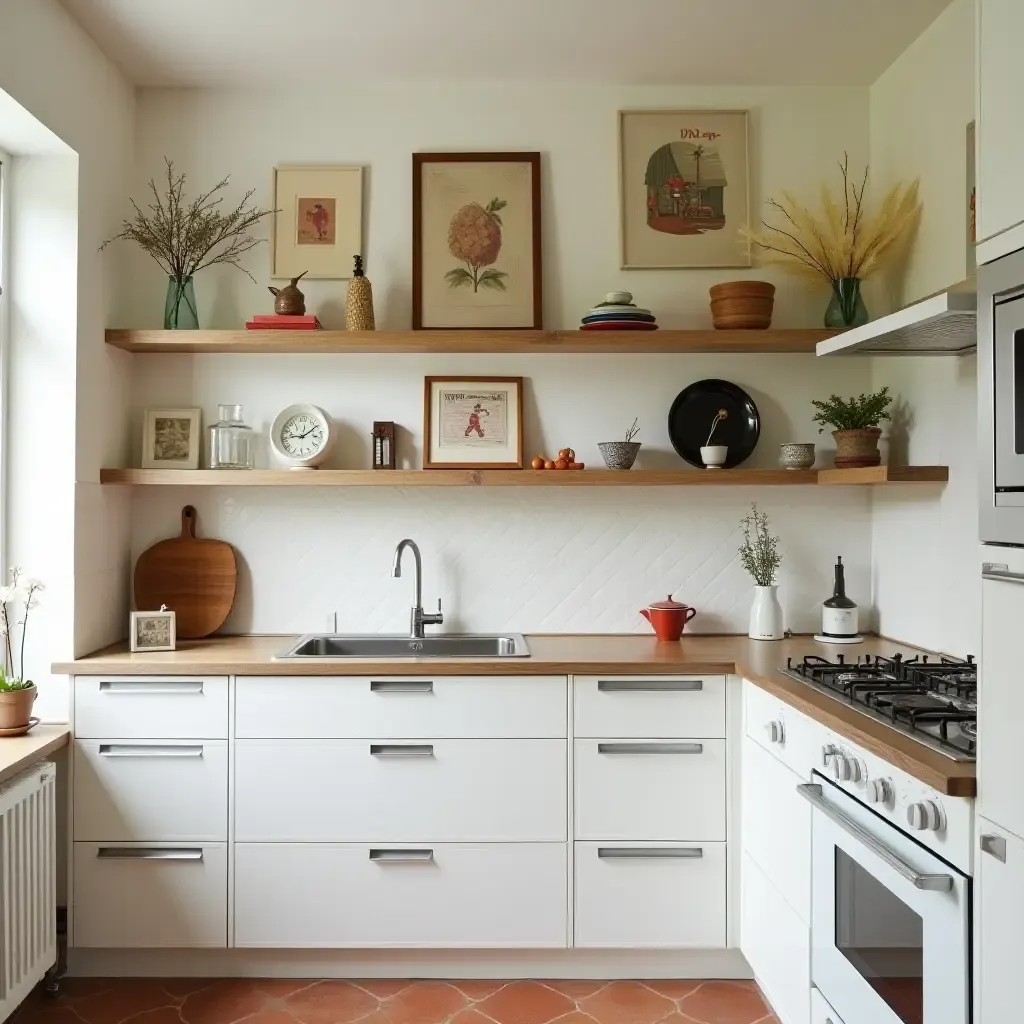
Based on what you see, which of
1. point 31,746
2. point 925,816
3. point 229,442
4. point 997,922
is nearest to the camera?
point 997,922

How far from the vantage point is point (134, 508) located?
3.35 m

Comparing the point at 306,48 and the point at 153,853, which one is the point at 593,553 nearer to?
the point at 153,853

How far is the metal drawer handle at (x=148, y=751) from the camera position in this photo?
2.80m

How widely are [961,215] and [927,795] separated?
178 cm

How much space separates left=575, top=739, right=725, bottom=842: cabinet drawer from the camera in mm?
2803

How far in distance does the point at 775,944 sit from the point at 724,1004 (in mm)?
409

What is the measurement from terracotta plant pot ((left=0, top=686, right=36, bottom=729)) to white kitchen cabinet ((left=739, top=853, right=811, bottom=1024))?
2065mm

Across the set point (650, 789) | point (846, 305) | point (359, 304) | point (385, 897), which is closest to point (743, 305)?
point (846, 305)

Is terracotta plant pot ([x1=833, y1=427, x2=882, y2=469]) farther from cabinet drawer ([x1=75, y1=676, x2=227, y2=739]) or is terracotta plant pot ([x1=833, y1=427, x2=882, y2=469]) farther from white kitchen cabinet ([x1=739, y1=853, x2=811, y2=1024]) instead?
cabinet drawer ([x1=75, y1=676, x2=227, y2=739])

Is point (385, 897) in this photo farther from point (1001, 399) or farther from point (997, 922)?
point (1001, 399)

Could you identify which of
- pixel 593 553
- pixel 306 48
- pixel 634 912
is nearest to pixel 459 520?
pixel 593 553

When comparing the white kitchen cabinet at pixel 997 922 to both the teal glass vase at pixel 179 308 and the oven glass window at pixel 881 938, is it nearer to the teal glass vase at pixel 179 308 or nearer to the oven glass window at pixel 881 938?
the oven glass window at pixel 881 938

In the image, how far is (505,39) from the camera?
299cm

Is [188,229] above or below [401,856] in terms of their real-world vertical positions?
above
